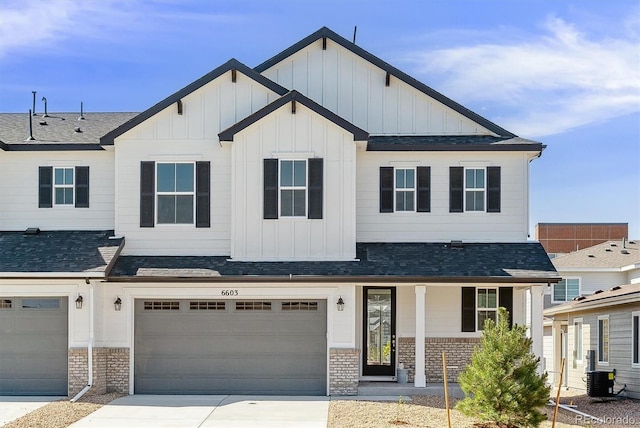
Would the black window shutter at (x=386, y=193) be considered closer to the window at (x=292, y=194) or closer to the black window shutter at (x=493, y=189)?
the window at (x=292, y=194)

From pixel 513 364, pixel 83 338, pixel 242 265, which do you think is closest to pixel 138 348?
pixel 83 338

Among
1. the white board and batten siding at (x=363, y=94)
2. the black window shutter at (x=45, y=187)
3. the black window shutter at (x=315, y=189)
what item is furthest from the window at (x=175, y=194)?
the white board and batten siding at (x=363, y=94)

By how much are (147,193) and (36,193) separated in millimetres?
3187

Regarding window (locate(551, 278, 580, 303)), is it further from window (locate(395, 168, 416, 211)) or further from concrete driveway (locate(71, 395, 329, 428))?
concrete driveway (locate(71, 395, 329, 428))

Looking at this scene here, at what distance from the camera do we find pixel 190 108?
19906mm

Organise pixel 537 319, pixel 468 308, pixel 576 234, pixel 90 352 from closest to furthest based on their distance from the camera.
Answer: pixel 90 352, pixel 537 319, pixel 468 308, pixel 576 234

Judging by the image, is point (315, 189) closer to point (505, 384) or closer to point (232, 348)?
point (232, 348)

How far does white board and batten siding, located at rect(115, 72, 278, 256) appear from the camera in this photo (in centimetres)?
1973

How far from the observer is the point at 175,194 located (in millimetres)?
19797

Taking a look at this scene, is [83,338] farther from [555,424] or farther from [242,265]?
[555,424]

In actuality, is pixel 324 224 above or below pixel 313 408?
above

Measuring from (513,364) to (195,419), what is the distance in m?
5.99

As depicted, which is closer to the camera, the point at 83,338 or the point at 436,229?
the point at 83,338

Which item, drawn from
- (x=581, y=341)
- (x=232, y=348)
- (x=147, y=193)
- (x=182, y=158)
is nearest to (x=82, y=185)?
(x=147, y=193)
